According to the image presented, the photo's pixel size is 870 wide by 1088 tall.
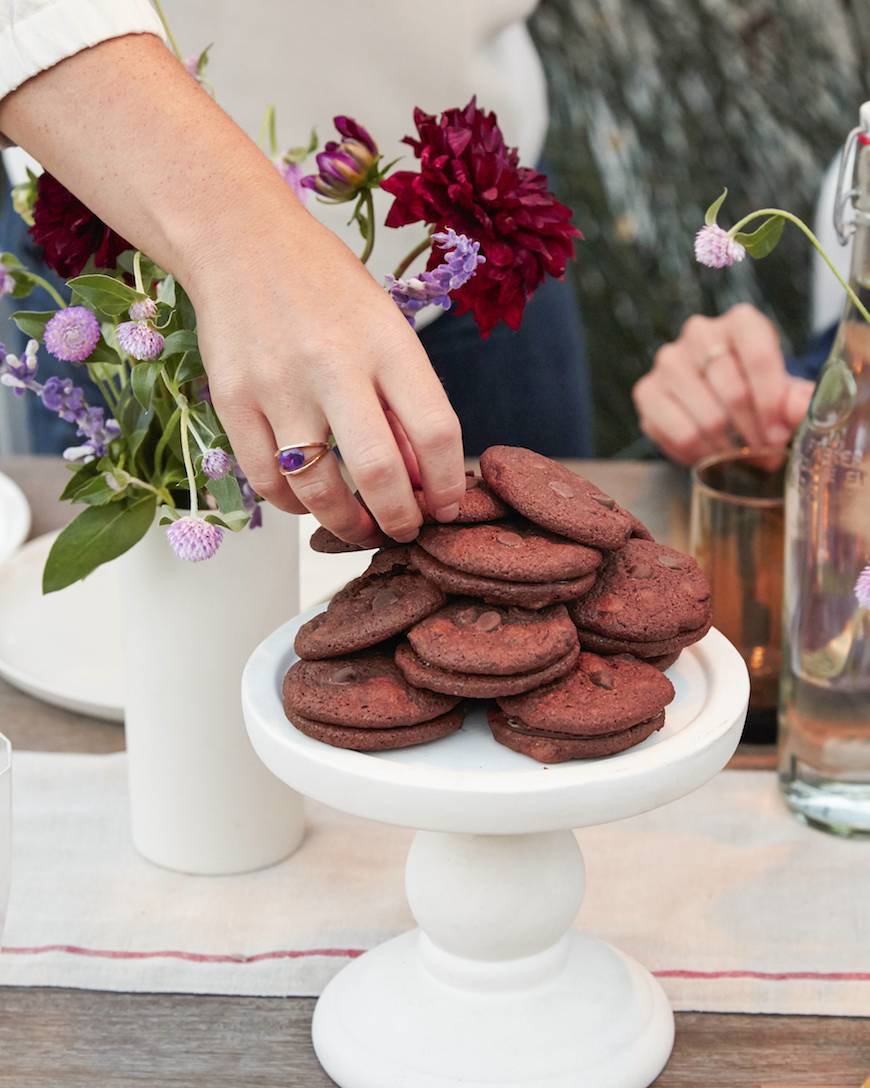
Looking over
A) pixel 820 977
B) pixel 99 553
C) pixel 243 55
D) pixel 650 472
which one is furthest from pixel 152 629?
pixel 650 472

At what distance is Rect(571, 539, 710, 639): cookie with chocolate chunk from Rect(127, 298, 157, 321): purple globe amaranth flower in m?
0.24

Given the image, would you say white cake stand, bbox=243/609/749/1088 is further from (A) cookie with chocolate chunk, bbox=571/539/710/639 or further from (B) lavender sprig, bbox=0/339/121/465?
(B) lavender sprig, bbox=0/339/121/465

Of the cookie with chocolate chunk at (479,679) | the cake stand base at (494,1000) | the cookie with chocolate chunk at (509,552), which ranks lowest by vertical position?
the cake stand base at (494,1000)

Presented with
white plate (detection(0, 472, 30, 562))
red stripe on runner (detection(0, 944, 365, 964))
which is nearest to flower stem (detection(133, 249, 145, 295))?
red stripe on runner (detection(0, 944, 365, 964))

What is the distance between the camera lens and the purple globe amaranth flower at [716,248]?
664mm

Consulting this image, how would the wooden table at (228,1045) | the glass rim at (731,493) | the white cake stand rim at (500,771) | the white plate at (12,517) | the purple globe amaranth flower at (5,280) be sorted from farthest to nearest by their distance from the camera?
the white plate at (12,517) → the glass rim at (731,493) → the purple globe amaranth flower at (5,280) → the wooden table at (228,1045) → the white cake stand rim at (500,771)

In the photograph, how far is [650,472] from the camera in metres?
1.36

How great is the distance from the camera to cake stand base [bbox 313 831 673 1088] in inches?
26.7

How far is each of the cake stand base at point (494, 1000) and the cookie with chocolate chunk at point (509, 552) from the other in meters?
0.14

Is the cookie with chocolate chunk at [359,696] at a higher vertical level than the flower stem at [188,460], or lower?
lower

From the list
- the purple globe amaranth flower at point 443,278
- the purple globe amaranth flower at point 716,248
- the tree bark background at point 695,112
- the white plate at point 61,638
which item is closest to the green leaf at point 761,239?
the purple globe amaranth flower at point 716,248

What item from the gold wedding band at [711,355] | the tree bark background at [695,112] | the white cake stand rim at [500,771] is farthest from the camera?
the tree bark background at [695,112]

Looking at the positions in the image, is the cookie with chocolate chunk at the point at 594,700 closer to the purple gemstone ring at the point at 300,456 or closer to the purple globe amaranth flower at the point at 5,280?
the purple gemstone ring at the point at 300,456

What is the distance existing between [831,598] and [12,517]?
729mm
